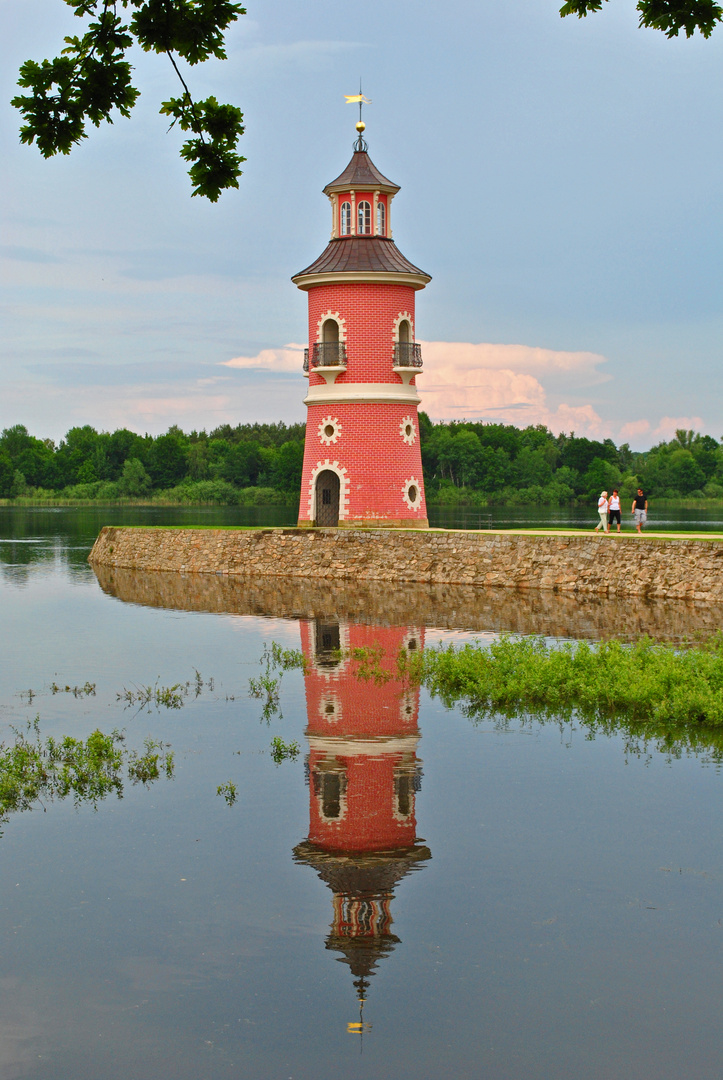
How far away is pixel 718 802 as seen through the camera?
10.9 m

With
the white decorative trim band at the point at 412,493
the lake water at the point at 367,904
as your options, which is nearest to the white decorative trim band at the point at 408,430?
the white decorative trim band at the point at 412,493

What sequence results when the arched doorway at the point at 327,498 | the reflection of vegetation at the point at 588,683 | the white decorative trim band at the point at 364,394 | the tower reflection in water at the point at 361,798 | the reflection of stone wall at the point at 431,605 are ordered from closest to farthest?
the tower reflection in water at the point at 361,798
the reflection of vegetation at the point at 588,683
the reflection of stone wall at the point at 431,605
the white decorative trim band at the point at 364,394
the arched doorway at the point at 327,498

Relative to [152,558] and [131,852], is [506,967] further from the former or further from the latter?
[152,558]

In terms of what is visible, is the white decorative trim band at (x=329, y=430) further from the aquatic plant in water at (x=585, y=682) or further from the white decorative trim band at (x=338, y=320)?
the aquatic plant in water at (x=585, y=682)

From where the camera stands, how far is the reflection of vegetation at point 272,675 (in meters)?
15.6

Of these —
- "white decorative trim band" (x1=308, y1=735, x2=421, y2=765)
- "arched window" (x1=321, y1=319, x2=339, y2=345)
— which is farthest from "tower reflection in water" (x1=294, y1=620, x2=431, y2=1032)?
"arched window" (x1=321, y1=319, x2=339, y2=345)

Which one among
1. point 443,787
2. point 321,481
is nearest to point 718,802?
point 443,787

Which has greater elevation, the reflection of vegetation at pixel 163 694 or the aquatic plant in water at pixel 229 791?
the reflection of vegetation at pixel 163 694

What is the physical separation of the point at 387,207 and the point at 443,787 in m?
28.1

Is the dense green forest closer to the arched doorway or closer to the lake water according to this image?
the arched doorway

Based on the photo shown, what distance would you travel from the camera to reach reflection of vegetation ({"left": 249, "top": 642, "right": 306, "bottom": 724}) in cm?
1560

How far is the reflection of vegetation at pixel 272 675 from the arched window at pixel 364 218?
19.0 meters

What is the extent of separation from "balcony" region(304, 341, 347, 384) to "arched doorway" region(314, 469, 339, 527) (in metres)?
3.02

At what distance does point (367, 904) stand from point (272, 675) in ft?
31.6
